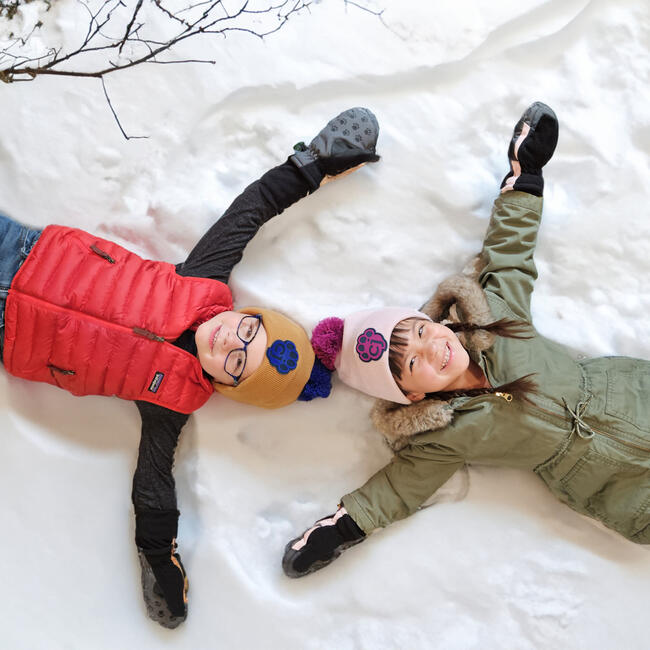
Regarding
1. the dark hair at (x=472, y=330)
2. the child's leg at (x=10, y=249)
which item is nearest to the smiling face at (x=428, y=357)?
the dark hair at (x=472, y=330)

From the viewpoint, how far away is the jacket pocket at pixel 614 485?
4.41 ft

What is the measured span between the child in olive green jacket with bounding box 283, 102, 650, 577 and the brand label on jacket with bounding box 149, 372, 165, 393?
0.38m

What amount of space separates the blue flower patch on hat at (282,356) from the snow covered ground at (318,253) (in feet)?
0.63

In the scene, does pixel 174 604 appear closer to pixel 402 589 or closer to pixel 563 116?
pixel 402 589

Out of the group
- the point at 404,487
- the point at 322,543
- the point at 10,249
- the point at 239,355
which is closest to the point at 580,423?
the point at 404,487

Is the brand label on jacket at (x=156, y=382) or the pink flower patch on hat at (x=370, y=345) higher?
the pink flower patch on hat at (x=370, y=345)

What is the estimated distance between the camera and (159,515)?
1403 mm

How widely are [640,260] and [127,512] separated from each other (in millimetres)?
1511

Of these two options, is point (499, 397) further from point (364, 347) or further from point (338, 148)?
point (338, 148)

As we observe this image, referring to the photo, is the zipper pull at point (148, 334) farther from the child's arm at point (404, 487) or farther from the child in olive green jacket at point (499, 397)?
the child's arm at point (404, 487)

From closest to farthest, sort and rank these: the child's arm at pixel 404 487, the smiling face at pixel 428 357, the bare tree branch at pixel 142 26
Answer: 1. the smiling face at pixel 428 357
2. the child's arm at pixel 404 487
3. the bare tree branch at pixel 142 26

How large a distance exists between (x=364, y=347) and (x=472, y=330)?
26cm

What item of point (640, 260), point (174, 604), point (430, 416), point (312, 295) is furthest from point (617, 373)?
point (174, 604)

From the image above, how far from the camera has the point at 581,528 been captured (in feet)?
4.83
